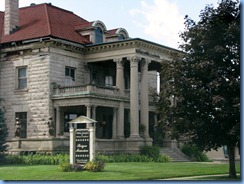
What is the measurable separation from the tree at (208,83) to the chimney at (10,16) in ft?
71.0

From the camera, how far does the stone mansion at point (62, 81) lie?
37.8m

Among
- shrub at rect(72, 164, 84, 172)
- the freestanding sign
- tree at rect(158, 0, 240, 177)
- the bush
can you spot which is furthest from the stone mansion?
tree at rect(158, 0, 240, 177)

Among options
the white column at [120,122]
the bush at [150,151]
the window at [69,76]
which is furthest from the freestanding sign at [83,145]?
the window at [69,76]

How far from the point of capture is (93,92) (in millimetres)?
36844

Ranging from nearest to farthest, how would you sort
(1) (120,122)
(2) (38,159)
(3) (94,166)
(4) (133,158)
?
1. (3) (94,166)
2. (2) (38,159)
3. (4) (133,158)
4. (1) (120,122)

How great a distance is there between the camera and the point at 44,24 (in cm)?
3969

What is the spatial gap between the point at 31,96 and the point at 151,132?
11958 millimetres

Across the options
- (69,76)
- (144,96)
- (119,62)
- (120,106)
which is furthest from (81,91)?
(144,96)

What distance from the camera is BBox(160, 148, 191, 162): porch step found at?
126 ft

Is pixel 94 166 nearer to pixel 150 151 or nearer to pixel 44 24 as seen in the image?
pixel 150 151

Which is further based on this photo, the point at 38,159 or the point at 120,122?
the point at 120,122

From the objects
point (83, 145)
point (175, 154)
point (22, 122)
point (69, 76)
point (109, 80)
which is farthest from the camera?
point (109, 80)

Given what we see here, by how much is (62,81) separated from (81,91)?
2599 mm

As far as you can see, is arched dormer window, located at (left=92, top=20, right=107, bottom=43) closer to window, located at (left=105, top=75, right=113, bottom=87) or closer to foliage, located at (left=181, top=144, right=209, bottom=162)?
window, located at (left=105, top=75, right=113, bottom=87)
